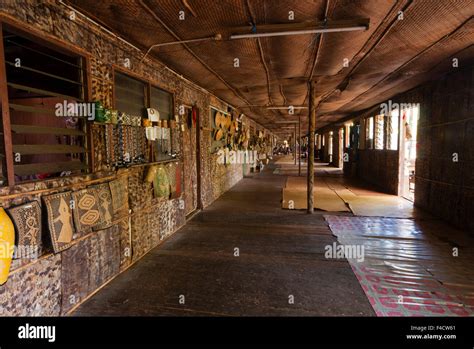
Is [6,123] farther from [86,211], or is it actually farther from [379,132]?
[379,132]

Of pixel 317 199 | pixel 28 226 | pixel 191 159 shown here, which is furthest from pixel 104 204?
pixel 317 199

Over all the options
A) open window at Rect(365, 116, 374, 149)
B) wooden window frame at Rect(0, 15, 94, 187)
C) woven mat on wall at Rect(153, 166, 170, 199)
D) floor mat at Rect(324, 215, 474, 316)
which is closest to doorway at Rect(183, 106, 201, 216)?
woven mat on wall at Rect(153, 166, 170, 199)

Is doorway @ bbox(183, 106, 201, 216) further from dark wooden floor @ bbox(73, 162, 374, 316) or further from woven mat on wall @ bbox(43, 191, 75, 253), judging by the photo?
woven mat on wall @ bbox(43, 191, 75, 253)

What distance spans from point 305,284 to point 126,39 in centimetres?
368

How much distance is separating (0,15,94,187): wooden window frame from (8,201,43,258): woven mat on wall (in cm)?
20

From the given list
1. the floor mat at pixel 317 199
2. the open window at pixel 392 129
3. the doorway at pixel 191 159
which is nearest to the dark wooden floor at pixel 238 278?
the doorway at pixel 191 159

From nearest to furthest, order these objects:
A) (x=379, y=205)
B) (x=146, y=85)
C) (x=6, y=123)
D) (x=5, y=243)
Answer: (x=5, y=243) < (x=6, y=123) < (x=146, y=85) < (x=379, y=205)

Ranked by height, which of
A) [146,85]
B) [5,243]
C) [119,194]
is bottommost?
[5,243]

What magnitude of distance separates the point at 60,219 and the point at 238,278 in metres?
1.97

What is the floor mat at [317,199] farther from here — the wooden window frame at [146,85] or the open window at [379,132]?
the wooden window frame at [146,85]

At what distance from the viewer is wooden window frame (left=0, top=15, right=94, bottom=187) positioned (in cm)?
192

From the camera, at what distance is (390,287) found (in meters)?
2.91

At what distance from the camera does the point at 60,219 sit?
234cm
